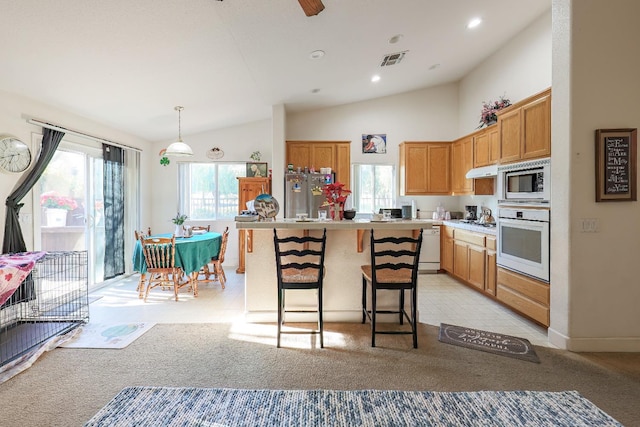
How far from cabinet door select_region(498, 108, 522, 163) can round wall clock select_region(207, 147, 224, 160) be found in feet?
16.2

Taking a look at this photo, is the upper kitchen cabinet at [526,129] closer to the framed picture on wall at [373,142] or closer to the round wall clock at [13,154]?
the framed picture on wall at [373,142]

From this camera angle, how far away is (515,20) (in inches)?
170

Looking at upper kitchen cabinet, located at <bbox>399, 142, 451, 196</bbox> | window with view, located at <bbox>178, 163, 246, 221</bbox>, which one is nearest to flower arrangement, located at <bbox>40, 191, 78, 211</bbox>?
window with view, located at <bbox>178, 163, 246, 221</bbox>

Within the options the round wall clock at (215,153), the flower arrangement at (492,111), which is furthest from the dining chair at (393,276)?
the round wall clock at (215,153)

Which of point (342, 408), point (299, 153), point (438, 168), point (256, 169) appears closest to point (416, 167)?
point (438, 168)

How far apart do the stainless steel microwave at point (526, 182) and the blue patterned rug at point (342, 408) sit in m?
1.87

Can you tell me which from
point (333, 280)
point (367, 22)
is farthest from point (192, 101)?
point (333, 280)

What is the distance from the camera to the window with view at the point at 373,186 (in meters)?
6.56

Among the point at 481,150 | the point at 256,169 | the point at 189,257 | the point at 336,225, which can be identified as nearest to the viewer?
the point at 336,225

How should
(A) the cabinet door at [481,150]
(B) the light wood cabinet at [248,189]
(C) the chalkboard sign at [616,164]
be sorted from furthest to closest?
(B) the light wood cabinet at [248,189] → (A) the cabinet door at [481,150] → (C) the chalkboard sign at [616,164]

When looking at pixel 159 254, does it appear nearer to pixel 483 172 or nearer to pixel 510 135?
pixel 510 135

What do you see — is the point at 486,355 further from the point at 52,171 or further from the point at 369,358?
the point at 52,171

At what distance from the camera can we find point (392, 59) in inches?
183

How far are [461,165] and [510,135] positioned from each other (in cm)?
201
